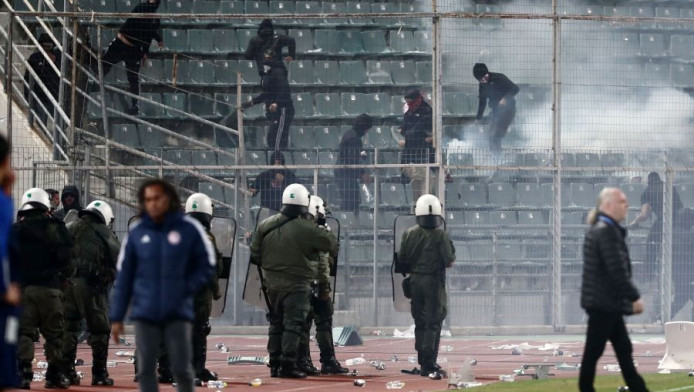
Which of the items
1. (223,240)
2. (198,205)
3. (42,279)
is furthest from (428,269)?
(42,279)

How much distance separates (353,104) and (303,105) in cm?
83

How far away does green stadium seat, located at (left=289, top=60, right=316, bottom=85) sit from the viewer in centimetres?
2562

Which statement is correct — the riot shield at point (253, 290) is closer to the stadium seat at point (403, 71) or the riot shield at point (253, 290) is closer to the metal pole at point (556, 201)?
the metal pole at point (556, 201)

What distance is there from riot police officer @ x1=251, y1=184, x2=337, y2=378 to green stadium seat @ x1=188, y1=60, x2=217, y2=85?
10.7 m

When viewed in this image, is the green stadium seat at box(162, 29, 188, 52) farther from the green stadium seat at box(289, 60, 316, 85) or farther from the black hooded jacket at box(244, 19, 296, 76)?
the green stadium seat at box(289, 60, 316, 85)

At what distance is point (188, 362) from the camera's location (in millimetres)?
9609

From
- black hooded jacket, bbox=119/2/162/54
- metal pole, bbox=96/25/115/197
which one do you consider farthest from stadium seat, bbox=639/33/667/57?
metal pole, bbox=96/25/115/197

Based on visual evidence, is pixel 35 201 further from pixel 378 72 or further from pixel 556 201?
pixel 378 72

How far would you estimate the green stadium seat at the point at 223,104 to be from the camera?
25359 millimetres

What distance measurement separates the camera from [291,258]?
14742mm

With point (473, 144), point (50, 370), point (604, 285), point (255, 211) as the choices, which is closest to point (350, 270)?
point (255, 211)

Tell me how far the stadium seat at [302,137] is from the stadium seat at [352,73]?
1.43m

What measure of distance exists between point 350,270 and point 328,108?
4.68 metres

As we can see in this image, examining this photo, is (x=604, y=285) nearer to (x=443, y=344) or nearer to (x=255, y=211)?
(x=443, y=344)
